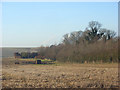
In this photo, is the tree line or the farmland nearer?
the farmland

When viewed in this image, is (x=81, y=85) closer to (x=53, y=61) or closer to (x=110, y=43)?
(x=110, y=43)

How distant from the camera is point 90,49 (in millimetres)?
31422

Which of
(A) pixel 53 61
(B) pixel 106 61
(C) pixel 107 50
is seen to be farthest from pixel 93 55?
(A) pixel 53 61

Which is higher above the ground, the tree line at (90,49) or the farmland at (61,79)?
the tree line at (90,49)

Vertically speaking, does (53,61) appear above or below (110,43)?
below

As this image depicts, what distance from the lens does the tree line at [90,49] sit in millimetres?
26609

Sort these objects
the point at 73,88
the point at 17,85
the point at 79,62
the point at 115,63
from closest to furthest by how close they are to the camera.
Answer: the point at 73,88
the point at 17,85
the point at 115,63
the point at 79,62

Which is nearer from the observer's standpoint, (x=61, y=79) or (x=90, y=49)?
(x=61, y=79)

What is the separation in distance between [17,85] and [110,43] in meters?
16.0

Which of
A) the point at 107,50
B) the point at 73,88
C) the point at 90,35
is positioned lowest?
the point at 73,88

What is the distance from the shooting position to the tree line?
26.6m

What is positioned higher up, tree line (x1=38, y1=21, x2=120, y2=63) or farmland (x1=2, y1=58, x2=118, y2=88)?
tree line (x1=38, y1=21, x2=120, y2=63)

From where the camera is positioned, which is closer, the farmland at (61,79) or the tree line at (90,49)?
the farmland at (61,79)

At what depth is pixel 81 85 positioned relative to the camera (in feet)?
41.4
